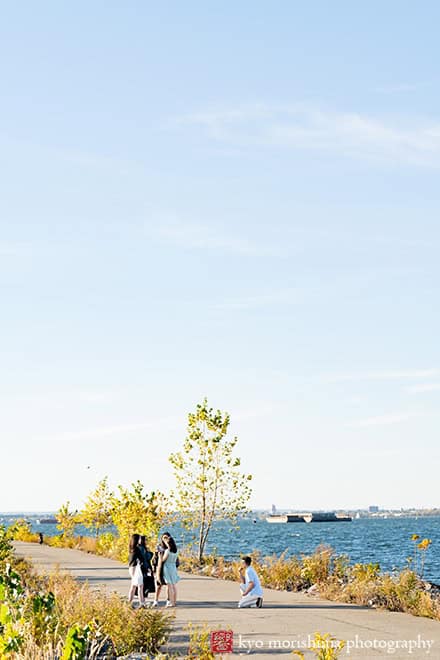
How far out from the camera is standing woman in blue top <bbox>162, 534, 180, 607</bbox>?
18438mm

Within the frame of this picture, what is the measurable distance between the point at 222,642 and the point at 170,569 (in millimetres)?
5814

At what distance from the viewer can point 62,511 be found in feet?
162

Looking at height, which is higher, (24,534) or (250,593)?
(24,534)

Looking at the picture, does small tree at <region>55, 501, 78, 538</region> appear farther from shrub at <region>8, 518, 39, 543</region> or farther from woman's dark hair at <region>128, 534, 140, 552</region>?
woman's dark hair at <region>128, 534, 140, 552</region>

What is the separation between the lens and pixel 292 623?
15.8 meters

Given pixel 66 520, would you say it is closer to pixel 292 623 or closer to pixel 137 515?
pixel 137 515

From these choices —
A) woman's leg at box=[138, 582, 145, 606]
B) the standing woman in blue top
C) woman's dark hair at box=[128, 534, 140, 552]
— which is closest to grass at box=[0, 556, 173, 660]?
woman's leg at box=[138, 582, 145, 606]

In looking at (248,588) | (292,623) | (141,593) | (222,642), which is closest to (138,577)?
(141,593)

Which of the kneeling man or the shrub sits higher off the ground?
the shrub

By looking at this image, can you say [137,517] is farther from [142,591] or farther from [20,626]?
[20,626]

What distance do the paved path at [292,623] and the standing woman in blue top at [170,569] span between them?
0.28 metres

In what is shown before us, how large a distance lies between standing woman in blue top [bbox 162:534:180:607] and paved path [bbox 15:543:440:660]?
28 cm

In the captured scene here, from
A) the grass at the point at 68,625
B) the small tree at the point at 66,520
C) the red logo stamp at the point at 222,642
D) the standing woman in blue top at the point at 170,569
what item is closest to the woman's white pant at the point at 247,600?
the standing woman in blue top at the point at 170,569

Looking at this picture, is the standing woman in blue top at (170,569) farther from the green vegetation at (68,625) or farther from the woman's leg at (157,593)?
the green vegetation at (68,625)
